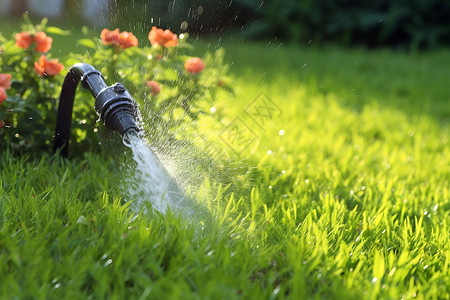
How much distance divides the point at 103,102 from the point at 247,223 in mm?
682

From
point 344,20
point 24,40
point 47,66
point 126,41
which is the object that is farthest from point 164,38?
point 344,20

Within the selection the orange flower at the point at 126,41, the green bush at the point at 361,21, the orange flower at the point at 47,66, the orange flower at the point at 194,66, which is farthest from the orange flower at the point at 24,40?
the green bush at the point at 361,21

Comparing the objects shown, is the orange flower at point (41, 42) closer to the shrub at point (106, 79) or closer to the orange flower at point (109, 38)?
the shrub at point (106, 79)

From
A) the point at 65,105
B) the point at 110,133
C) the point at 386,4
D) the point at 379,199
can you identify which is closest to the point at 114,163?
the point at 110,133

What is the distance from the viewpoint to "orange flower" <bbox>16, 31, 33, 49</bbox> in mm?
2521

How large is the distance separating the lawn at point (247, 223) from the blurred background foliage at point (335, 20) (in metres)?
4.85

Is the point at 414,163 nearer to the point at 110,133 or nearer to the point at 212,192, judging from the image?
the point at 212,192

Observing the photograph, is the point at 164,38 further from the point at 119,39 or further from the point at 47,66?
the point at 47,66

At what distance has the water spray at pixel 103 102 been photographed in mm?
1851

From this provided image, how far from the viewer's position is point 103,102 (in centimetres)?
187

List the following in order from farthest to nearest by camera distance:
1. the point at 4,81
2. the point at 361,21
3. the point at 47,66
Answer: the point at 361,21
the point at 47,66
the point at 4,81

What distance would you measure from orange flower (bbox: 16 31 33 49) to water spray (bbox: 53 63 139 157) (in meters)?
0.53

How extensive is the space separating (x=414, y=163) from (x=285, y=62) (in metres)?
3.42

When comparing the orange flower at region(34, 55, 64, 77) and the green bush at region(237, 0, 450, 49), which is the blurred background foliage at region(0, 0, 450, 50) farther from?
the orange flower at region(34, 55, 64, 77)
